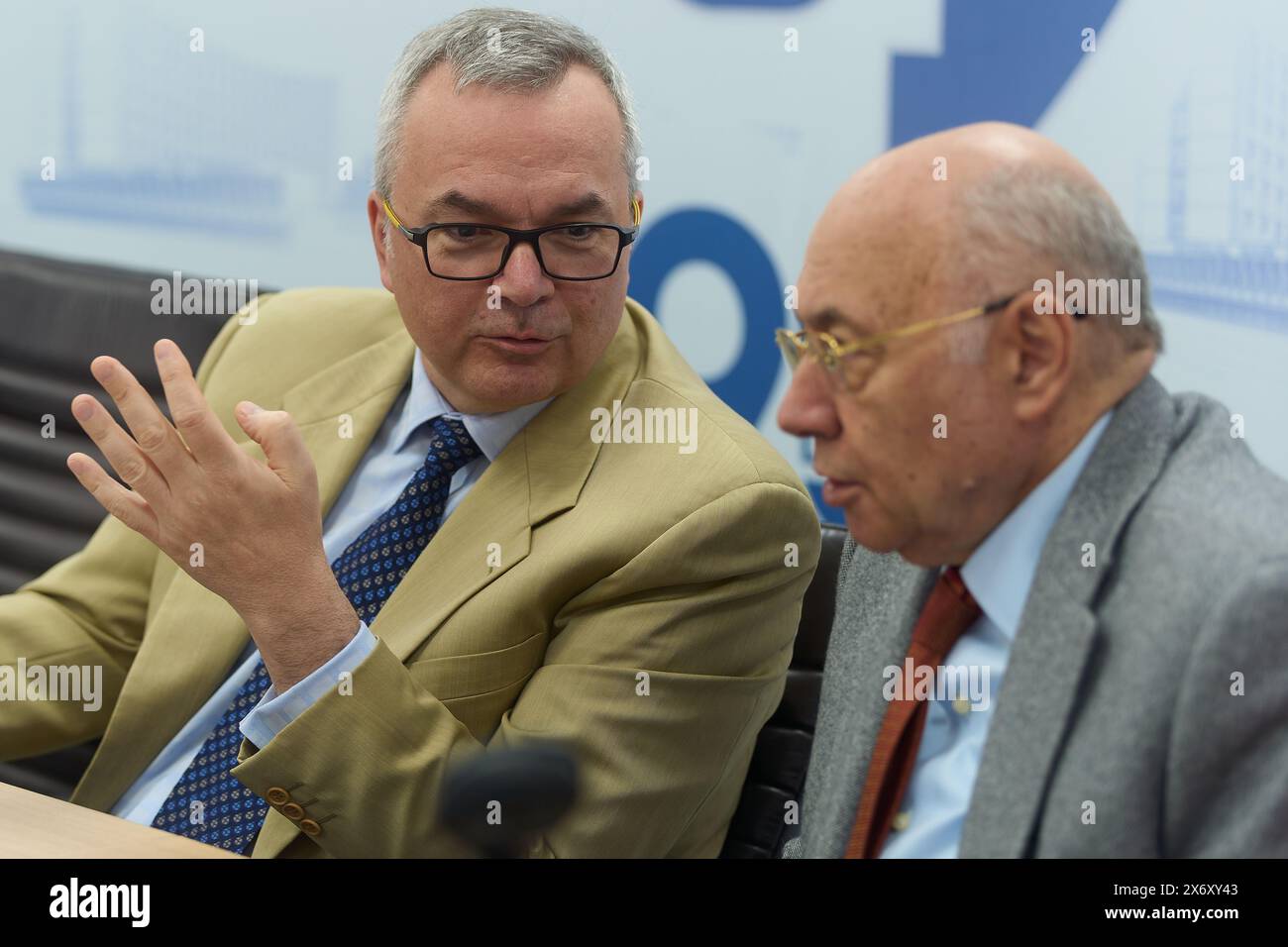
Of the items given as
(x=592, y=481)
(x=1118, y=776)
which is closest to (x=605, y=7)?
(x=592, y=481)

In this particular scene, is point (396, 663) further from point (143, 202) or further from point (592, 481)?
point (143, 202)

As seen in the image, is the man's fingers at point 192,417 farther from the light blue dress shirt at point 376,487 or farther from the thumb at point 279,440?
the light blue dress shirt at point 376,487

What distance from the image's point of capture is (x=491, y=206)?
5.26 feet

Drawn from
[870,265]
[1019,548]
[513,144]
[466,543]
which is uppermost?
[513,144]

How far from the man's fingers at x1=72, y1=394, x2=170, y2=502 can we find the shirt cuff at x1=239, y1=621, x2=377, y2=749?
0.23 m

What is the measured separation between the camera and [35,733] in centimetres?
185

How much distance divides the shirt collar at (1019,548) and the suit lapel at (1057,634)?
0.02 meters

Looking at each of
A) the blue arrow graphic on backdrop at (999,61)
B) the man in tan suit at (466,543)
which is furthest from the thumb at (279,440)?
the blue arrow graphic on backdrop at (999,61)

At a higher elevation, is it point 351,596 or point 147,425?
point 147,425

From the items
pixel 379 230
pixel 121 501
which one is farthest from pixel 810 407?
pixel 379 230

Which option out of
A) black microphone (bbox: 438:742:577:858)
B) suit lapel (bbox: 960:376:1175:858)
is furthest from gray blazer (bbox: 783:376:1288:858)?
black microphone (bbox: 438:742:577:858)

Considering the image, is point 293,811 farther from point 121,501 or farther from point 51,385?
point 51,385

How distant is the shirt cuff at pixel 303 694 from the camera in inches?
56.7

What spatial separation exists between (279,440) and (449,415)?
1.19 feet
